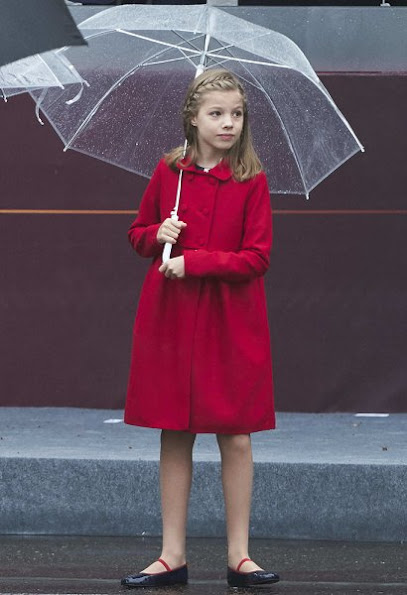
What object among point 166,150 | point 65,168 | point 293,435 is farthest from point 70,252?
point 166,150

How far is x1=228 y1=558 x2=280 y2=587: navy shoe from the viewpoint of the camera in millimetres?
4992

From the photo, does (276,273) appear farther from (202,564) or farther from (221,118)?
(221,118)

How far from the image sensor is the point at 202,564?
18.4ft

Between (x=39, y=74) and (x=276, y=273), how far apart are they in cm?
381

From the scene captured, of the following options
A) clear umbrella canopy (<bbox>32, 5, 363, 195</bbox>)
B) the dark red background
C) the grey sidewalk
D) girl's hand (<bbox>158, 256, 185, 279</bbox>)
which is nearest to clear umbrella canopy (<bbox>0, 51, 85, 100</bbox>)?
clear umbrella canopy (<bbox>32, 5, 363, 195</bbox>)

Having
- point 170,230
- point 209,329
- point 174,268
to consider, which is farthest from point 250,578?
point 170,230

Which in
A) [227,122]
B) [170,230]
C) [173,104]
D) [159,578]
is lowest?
[159,578]

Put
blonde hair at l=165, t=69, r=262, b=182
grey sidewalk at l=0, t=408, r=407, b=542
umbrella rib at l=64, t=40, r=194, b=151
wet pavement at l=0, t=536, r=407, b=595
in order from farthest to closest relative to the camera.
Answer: grey sidewalk at l=0, t=408, r=407, b=542
umbrella rib at l=64, t=40, r=194, b=151
wet pavement at l=0, t=536, r=407, b=595
blonde hair at l=165, t=69, r=262, b=182

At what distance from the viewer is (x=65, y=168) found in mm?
8984

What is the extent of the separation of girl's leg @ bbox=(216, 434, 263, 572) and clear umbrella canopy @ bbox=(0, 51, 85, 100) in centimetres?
128

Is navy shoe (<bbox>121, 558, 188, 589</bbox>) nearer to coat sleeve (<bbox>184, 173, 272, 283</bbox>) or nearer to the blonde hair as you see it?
coat sleeve (<bbox>184, 173, 272, 283</bbox>)

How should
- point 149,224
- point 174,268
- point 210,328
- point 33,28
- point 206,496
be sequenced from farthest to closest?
point 206,496, point 149,224, point 210,328, point 174,268, point 33,28

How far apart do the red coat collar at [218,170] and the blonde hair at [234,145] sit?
1 cm

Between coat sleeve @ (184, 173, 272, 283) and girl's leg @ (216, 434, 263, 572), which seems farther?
girl's leg @ (216, 434, 263, 572)
